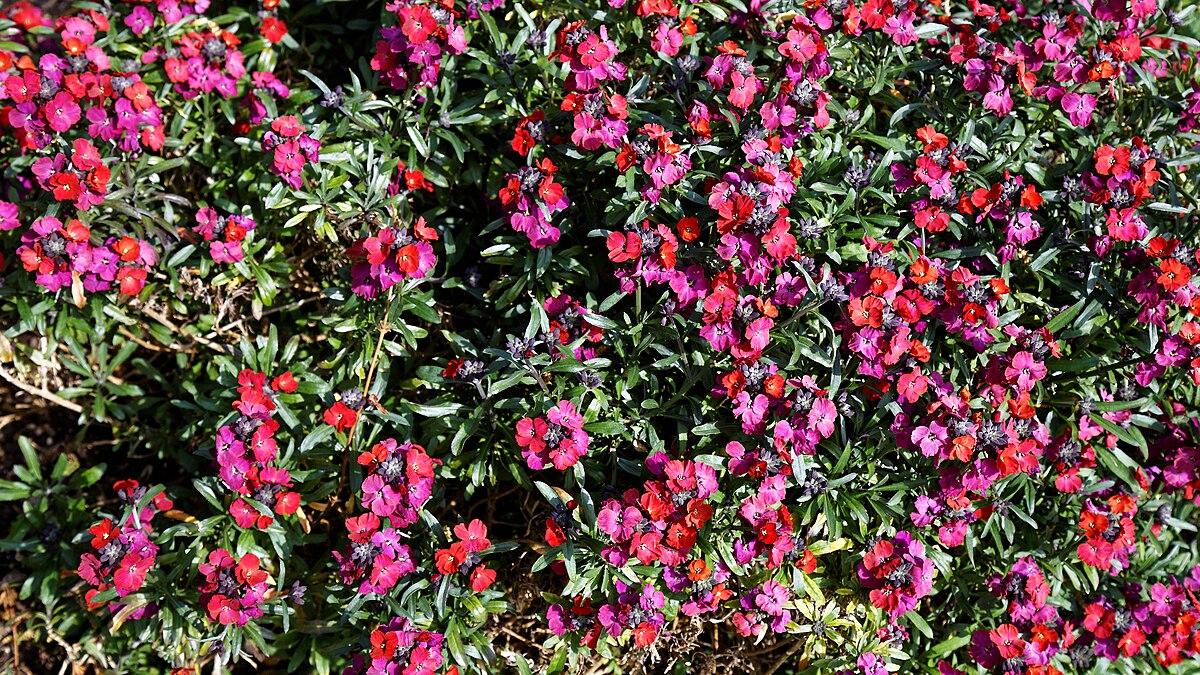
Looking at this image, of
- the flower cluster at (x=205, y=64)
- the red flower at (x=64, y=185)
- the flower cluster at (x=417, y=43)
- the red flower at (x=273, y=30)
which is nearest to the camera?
the red flower at (x=64, y=185)

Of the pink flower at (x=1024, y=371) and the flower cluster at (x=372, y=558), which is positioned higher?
the pink flower at (x=1024, y=371)

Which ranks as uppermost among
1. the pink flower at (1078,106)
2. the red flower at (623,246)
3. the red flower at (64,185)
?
the pink flower at (1078,106)

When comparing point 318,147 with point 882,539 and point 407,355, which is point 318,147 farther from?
point 882,539

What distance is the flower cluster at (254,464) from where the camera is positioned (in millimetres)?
2738

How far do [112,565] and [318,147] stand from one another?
→ 56.3 inches

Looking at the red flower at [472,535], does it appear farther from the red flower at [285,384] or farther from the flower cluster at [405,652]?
the red flower at [285,384]

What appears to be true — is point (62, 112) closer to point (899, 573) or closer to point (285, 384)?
point (285, 384)

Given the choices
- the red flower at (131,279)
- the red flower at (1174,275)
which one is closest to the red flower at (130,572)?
the red flower at (131,279)

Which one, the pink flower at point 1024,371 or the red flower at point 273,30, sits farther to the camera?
the red flower at point 273,30

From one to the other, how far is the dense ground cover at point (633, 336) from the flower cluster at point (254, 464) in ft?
0.06

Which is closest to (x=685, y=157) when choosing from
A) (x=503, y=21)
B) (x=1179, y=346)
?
(x=503, y=21)

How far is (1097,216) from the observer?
2.95 meters

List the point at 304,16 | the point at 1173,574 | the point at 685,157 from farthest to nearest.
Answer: the point at 304,16
the point at 1173,574
the point at 685,157

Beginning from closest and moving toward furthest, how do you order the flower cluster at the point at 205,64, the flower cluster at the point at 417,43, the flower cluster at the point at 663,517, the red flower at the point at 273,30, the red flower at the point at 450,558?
the flower cluster at the point at 663,517
the red flower at the point at 450,558
the flower cluster at the point at 417,43
the flower cluster at the point at 205,64
the red flower at the point at 273,30
